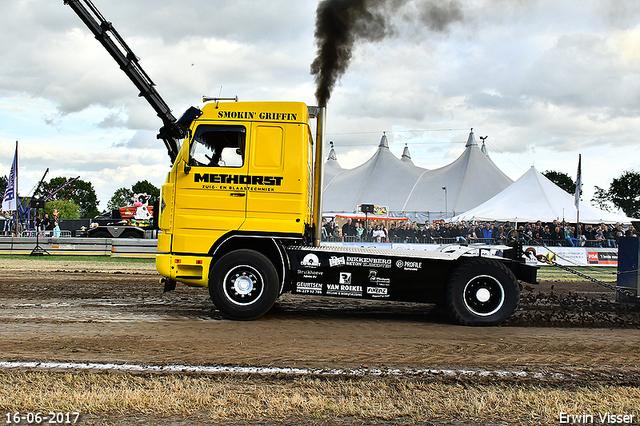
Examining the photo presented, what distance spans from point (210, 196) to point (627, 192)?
89.1m

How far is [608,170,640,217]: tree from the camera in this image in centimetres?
7856

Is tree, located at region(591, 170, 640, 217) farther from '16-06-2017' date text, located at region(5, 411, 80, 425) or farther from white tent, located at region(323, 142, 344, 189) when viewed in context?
'16-06-2017' date text, located at region(5, 411, 80, 425)

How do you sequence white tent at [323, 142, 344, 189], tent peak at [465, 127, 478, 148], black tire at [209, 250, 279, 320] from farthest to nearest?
white tent at [323, 142, 344, 189]
tent peak at [465, 127, 478, 148]
black tire at [209, 250, 279, 320]

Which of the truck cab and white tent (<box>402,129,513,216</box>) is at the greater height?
white tent (<box>402,129,513,216</box>)

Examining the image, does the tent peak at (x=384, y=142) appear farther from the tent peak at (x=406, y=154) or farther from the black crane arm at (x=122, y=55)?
the black crane arm at (x=122, y=55)

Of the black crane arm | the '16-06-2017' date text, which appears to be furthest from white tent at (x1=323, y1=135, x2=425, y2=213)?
the '16-06-2017' date text

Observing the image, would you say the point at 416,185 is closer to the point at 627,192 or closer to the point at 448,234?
the point at 448,234

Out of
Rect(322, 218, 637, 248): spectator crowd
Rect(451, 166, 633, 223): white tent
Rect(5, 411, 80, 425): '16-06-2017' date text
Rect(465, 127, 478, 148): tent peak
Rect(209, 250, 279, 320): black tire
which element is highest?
Rect(465, 127, 478, 148): tent peak

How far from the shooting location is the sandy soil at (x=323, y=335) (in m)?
4.78

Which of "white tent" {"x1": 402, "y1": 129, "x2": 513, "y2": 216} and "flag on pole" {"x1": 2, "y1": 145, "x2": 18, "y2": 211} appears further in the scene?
"white tent" {"x1": 402, "y1": 129, "x2": 513, "y2": 216}

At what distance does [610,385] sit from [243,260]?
4.36 metres

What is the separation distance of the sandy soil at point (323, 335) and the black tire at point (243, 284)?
200mm

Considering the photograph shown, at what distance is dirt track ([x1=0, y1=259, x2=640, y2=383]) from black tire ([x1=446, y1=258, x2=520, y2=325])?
7.5 inches

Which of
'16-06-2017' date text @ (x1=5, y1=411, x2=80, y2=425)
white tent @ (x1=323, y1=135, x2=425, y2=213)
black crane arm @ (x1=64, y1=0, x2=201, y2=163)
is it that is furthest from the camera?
white tent @ (x1=323, y1=135, x2=425, y2=213)
